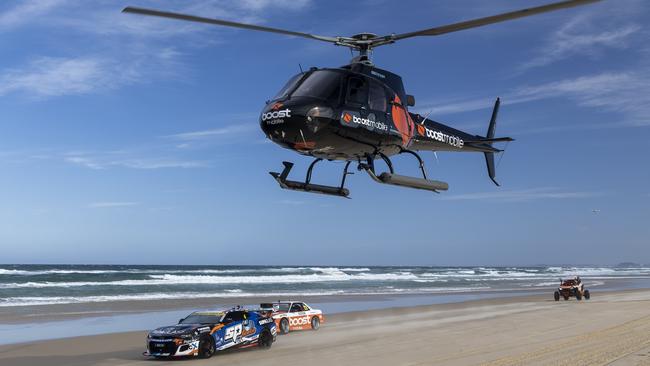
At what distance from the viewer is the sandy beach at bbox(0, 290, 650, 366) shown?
54.1 feet

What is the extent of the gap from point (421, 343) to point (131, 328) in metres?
11.1

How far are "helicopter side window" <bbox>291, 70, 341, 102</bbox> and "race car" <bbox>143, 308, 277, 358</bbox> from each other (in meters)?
7.39

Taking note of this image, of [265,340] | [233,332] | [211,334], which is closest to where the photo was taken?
[211,334]

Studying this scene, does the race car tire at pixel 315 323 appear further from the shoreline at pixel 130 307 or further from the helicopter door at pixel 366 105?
the helicopter door at pixel 366 105

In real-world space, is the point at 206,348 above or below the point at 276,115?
below

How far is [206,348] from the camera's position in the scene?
1714cm

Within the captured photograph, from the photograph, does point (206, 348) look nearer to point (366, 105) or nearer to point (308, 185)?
point (308, 185)

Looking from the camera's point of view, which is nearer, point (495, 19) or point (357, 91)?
point (495, 19)

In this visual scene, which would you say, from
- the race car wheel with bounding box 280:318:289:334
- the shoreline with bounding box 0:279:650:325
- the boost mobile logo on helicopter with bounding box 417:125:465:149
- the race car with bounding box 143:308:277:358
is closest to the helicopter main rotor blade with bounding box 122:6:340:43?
the boost mobile logo on helicopter with bounding box 417:125:465:149

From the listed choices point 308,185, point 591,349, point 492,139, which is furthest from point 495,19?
point 591,349

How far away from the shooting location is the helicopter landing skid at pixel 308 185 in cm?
1469

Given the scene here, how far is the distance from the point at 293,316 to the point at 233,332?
5.32m

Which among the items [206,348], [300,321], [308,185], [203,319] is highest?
[308,185]

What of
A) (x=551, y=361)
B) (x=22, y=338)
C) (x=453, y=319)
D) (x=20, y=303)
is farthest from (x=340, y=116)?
(x=20, y=303)
